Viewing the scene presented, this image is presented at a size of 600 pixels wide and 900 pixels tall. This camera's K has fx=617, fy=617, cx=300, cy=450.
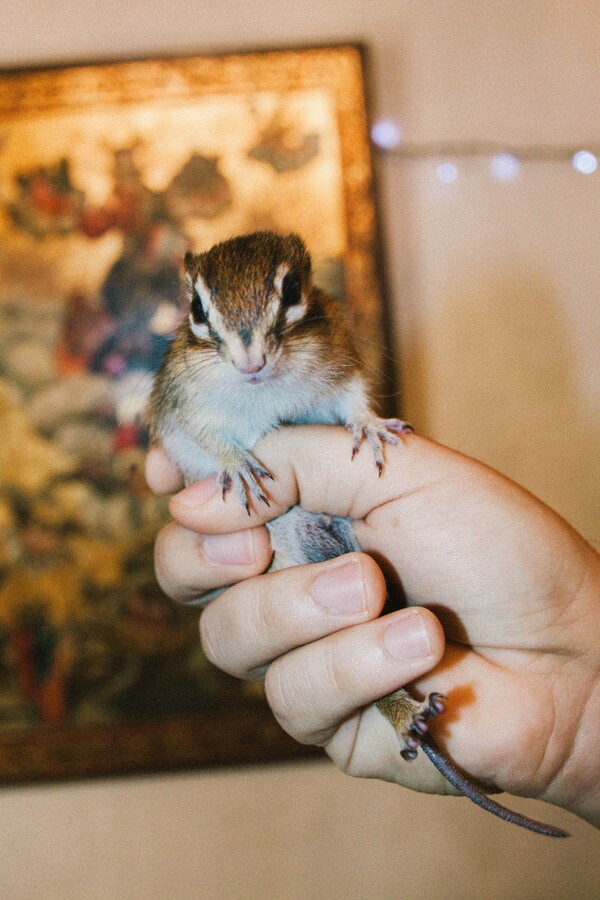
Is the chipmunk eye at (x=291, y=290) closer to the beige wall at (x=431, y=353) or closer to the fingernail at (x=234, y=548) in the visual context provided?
the fingernail at (x=234, y=548)

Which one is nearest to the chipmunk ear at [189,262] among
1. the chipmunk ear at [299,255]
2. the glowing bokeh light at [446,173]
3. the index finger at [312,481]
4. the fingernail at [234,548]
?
the chipmunk ear at [299,255]

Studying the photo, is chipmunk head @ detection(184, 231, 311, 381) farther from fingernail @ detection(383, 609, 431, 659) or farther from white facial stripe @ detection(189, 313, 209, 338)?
fingernail @ detection(383, 609, 431, 659)

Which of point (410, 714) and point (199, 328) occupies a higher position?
point (199, 328)

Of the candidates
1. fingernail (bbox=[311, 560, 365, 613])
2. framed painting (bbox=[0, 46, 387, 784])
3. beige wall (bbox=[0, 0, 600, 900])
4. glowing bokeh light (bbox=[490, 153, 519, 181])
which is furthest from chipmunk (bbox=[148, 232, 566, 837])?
glowing bokeh light (bbox=[490, 153, 519, 181])

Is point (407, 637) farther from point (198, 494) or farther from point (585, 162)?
point (585, 162)

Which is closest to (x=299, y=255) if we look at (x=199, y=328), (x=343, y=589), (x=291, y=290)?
(x=291, y=290)
